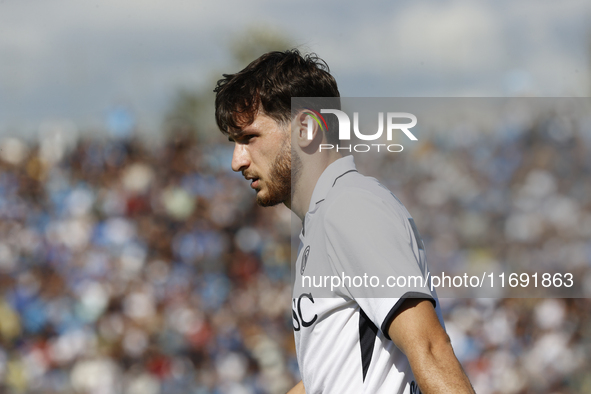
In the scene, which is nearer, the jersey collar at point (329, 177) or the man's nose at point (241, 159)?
the jersey collar at point (329, 177)

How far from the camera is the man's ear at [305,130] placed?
1.52 meters

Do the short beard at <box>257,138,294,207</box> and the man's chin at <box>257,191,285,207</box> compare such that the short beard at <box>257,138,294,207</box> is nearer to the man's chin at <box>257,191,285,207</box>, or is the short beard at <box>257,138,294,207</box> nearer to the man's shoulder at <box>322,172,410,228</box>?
the man's chin at <box>257,191,285,207</box>

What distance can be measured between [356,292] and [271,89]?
73cm

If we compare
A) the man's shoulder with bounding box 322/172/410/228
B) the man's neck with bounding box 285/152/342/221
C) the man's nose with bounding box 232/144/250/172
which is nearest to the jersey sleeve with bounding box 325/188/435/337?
the man's shoulder with bounding box 322/172/410/228

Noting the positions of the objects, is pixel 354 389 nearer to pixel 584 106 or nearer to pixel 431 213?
pixel 431 213

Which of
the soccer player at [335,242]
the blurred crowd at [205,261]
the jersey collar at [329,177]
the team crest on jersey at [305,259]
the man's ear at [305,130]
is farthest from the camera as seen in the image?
the blurred crowd at [205,261]

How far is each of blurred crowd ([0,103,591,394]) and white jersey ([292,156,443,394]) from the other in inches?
120

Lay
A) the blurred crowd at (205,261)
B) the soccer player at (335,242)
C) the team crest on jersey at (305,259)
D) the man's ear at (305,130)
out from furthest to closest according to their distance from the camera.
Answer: the blurred crowd at (205,261), the man's ear at (305,130), the team crest on jersey at (305,259), the soccer player at (335,242)

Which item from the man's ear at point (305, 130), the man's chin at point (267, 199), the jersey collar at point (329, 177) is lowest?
the man's chin at point (267, 199)

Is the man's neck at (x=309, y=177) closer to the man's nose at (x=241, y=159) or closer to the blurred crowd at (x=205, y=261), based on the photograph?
the man's nose at (x=241, y=159)

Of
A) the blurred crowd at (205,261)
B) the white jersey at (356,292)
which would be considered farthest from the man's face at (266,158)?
the blurred crowd at (205,261)

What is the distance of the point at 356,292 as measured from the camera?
1.09m

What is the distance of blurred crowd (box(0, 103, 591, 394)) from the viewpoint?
412 centimetres

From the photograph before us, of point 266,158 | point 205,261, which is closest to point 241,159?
point 266,158
